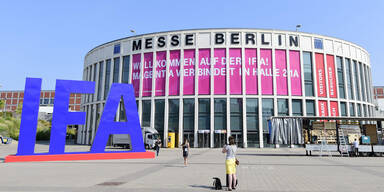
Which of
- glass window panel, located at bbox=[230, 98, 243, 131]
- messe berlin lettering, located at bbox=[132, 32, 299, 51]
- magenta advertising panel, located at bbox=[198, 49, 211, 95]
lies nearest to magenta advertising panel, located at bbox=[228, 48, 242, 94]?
glass window panel, located at bbox=[230, 98, 243, 131]

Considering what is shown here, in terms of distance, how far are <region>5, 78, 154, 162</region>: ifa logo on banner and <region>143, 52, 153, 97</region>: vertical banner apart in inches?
872

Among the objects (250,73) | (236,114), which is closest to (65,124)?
(236,114)

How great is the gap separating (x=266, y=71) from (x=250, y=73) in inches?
98.2

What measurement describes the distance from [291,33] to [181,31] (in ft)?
57.1

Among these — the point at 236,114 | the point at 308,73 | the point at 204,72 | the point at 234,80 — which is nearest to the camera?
the point at 236,114

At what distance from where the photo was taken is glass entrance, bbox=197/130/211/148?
37781 millimetres

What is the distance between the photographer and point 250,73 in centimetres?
3862

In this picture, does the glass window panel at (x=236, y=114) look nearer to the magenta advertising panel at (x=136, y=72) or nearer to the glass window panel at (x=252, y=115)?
the glass window panel at (x=252, y=115)

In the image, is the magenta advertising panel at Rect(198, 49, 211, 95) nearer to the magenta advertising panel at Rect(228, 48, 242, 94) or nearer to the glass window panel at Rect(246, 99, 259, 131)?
the magenta advertising panel at Rect(228, 48, 242, 94)

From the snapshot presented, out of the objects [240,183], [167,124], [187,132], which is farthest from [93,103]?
[240,183]

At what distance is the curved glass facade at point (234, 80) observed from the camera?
38125 mm

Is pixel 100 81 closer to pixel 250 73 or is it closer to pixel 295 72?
pixel 250 73

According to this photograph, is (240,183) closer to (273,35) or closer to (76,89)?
(76,89)

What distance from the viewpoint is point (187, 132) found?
1523 inches
